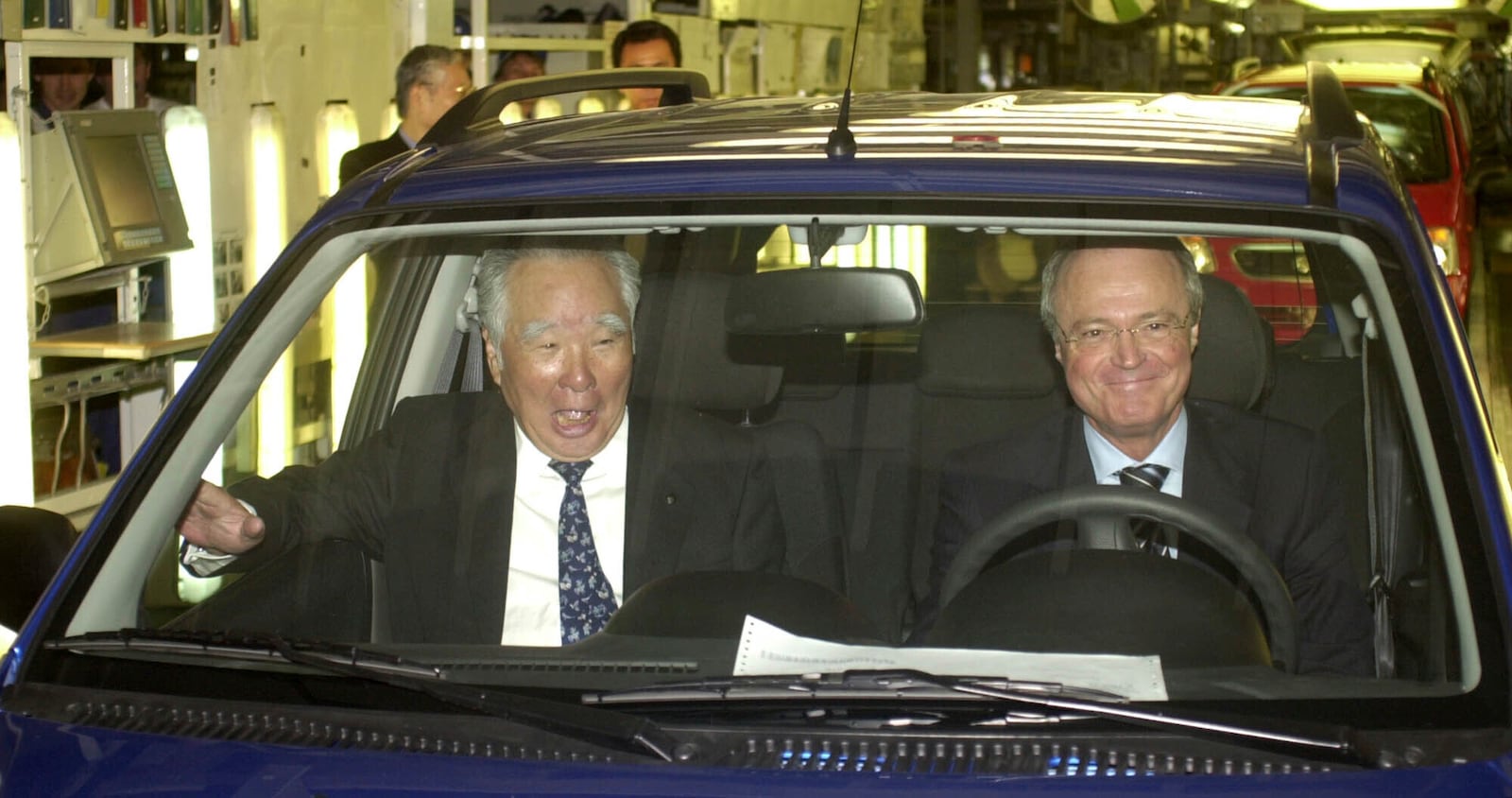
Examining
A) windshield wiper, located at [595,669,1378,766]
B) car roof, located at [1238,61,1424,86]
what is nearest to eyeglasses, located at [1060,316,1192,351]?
windshield wiper, located at [595,669,1378,766]

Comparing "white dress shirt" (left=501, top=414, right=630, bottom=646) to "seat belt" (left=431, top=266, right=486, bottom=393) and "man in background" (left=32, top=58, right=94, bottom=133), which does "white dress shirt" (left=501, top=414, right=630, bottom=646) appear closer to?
"seat belt" (left=431, top=266, right=486, bottom=393)

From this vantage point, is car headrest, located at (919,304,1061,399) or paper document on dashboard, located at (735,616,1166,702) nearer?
paper document on dashboard, located at (735,616,1166,702)

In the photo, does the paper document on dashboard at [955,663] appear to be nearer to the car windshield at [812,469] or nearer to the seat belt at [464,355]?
the car windshield at [812,469]

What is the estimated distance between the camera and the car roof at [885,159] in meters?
2.31

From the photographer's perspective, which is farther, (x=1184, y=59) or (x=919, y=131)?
(x=1184, y=59)

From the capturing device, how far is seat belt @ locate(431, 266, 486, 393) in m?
3.41

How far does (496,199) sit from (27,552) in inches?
27.5

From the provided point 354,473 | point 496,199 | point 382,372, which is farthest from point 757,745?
point 382,372

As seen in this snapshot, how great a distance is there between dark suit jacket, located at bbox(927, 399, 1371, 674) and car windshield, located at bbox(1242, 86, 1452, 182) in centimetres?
932

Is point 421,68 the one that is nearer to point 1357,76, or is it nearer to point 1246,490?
point 1246,490

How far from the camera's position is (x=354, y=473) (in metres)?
2.99

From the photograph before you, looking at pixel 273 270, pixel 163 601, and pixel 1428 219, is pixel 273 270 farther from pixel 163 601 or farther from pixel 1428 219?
pixel 1428 219

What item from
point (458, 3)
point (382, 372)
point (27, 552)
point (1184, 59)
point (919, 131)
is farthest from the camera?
point (1184, 59)

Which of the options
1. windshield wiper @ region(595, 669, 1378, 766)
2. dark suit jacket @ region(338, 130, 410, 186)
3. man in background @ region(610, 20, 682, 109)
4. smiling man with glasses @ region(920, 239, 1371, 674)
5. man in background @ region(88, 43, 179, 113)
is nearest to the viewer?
windshield wiper @ region(595, 669, 1378, 766)
